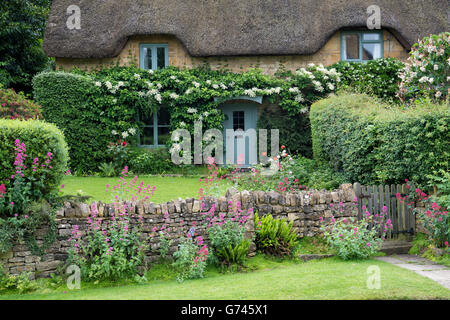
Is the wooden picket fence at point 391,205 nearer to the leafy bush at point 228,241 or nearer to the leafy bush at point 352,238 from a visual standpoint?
the leafy bush at point 352,238

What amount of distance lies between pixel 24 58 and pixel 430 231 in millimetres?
16903

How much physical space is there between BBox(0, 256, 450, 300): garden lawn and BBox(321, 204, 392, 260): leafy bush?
463 mm

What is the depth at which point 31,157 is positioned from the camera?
6.36 m

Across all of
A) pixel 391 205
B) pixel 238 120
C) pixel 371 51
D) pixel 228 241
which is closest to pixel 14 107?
pixel 228 241

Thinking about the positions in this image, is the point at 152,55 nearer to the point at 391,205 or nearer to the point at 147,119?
the point at 147,119

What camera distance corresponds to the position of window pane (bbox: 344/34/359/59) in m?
16.1

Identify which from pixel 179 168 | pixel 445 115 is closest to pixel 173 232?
pixel 445 115

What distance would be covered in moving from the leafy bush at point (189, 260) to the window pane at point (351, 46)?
38.1 feet

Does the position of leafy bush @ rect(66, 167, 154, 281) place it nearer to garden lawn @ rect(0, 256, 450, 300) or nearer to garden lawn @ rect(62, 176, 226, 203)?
garden lawn @ rect(0, 256, 450, 300)

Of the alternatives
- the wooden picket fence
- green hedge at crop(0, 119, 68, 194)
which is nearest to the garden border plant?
green hedge at crop(0, 119, 68, 194)

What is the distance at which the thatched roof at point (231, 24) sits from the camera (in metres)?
15.3

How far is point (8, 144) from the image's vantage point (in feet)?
20.5

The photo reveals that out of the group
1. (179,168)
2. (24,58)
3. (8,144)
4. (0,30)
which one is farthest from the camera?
(24,58)

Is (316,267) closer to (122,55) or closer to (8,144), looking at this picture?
(8,144)
